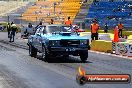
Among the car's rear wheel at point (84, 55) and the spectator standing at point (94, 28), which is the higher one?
the spectator standing at point (94, 28)

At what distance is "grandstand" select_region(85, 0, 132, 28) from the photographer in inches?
2411

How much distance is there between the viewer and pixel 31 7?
73.9m

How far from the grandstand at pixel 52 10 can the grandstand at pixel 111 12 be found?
3192 millimetres

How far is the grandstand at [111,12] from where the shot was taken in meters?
61.2

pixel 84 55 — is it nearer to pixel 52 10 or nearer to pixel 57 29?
pixel 57 29

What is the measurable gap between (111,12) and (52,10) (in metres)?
10.9

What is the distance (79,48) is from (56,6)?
54.0 metres

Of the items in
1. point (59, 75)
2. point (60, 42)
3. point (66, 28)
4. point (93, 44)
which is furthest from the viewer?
point (93, 44)

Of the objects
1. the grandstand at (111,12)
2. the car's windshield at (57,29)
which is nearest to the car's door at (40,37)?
the car's windshield at (57,29)

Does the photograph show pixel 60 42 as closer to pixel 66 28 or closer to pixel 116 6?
pixel 66 28

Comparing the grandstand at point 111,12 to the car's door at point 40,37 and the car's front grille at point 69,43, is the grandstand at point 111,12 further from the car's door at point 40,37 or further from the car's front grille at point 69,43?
the car's front grille at point 69,43

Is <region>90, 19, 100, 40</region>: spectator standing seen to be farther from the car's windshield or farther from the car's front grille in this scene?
the car's front grille

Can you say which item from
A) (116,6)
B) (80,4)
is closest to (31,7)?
(80,4)

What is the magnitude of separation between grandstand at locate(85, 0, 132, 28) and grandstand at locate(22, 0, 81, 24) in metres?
3.19
